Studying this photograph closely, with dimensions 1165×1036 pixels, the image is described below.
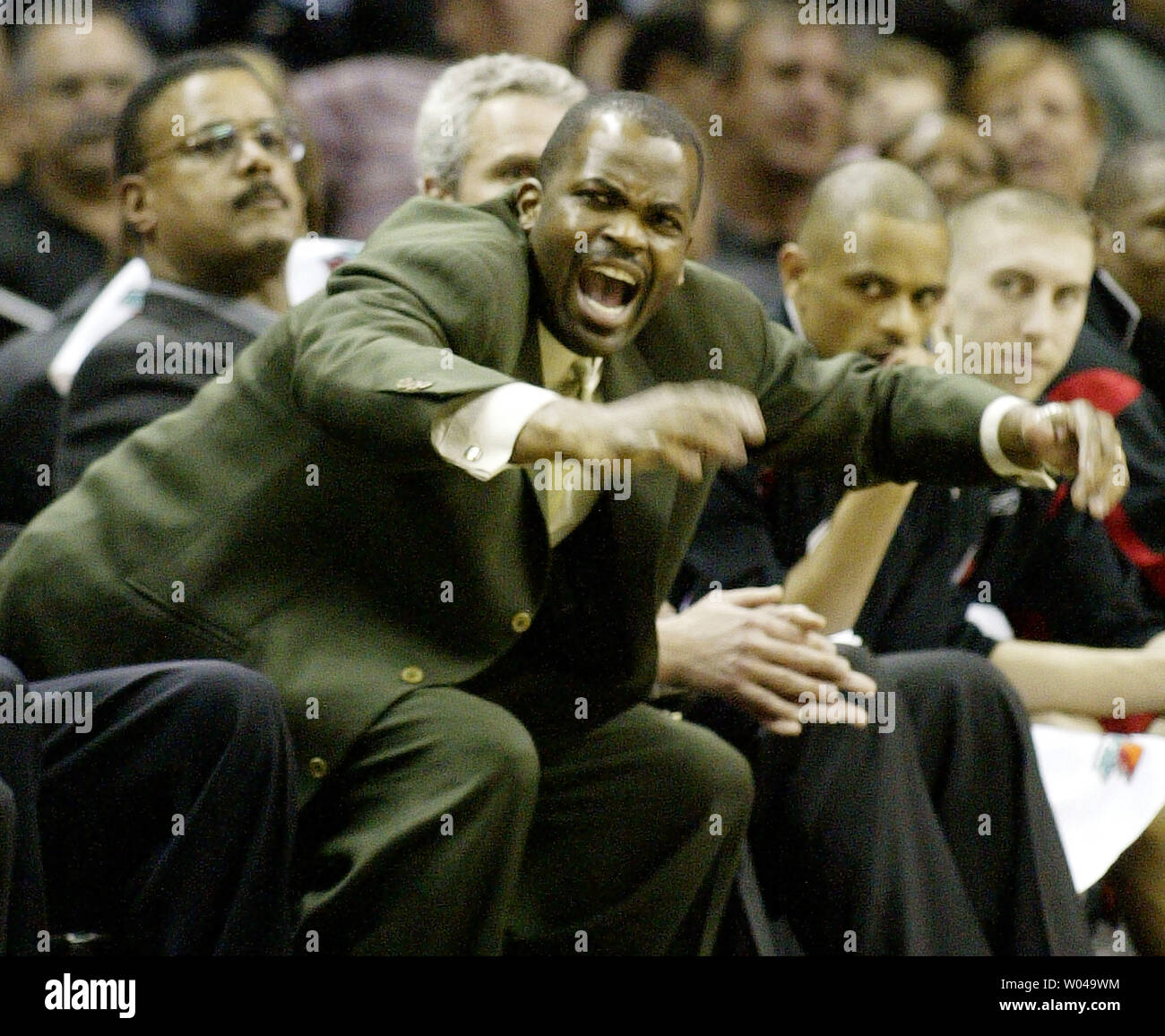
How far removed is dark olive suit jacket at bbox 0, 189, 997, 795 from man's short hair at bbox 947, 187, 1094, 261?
1.03m

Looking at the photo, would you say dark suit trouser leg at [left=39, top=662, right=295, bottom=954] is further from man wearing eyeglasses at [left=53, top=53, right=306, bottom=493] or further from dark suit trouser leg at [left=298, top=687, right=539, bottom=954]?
man wearing eyeglasses at [left=53, top=53, right=306, bottom=493]

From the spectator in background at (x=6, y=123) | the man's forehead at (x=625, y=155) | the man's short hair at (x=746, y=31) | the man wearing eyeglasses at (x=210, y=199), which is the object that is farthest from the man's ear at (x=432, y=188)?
the man's short hair at (x=746, y=31)

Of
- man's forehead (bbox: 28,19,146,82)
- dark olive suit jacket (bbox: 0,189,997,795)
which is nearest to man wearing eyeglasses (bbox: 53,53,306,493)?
dark olive suit jacket (bbox: 0,189,997,795)

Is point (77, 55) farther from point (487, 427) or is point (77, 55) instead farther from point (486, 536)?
point (487, 427)

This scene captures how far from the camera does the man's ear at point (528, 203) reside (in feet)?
7.50

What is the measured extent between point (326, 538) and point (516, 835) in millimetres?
392

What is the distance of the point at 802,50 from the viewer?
4301 mm

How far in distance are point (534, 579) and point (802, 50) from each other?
2410mm

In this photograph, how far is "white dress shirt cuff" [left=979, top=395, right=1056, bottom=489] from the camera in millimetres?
2299

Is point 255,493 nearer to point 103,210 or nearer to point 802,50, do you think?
point 103,210

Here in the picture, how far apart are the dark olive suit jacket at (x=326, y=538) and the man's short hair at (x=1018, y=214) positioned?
1.03 m
